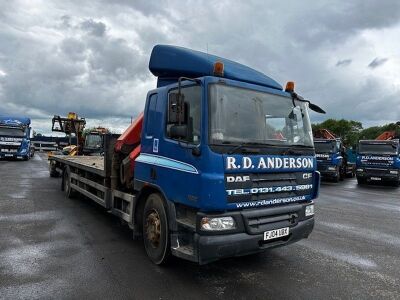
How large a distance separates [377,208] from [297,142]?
753cm

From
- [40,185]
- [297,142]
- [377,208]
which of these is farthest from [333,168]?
[297,142]

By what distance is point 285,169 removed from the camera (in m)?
4.71

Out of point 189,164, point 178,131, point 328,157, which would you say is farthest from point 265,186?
point 328,157

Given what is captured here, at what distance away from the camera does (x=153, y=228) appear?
197 inches

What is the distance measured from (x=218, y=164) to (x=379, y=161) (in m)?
17.9

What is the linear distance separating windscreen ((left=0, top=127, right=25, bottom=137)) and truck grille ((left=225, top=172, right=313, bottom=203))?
27.2 meters

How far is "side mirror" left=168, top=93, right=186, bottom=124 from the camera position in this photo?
4.32 metres

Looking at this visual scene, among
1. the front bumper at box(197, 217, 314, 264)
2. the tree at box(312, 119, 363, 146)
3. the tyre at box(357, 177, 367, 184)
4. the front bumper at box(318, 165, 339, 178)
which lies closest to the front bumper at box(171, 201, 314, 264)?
the front bumper at box(197, 217, 314, 264)

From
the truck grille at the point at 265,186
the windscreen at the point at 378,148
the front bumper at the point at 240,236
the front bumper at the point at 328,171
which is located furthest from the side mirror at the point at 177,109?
the windscreen at the point at 378,148

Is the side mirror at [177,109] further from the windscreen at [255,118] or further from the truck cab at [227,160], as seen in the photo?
the windscreen at [255,118]

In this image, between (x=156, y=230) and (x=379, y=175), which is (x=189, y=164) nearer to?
(x=156, y=230)

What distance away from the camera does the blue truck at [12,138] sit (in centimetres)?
2723

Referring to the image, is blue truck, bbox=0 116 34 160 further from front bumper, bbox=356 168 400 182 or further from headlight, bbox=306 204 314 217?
headlight, bbox=306 204 314 217

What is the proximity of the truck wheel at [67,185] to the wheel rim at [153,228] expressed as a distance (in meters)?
5.81
